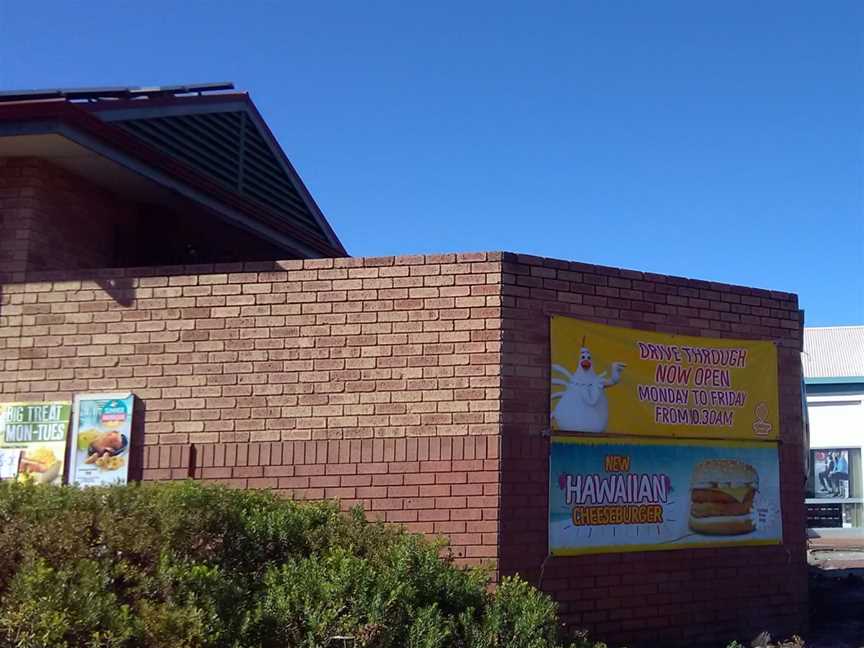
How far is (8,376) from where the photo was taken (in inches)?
358

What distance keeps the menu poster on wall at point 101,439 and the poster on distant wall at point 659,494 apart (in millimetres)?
3598

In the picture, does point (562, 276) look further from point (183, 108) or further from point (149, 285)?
point (183, 108)

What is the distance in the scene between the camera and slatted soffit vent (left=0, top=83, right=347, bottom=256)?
1109 cm

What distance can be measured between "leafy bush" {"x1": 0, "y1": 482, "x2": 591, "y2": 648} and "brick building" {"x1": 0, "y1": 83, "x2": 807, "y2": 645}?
1100mm

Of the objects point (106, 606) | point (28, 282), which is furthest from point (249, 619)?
point (28, 282)

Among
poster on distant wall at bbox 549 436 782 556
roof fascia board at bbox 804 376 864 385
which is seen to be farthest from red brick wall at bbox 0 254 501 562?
roof fascia board at bbox 804 376 864 385

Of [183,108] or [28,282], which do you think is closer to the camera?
[28,282]

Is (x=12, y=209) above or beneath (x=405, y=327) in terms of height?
above

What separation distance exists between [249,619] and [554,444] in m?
3.20

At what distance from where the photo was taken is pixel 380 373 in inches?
325

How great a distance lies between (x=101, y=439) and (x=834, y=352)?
29.1 metres

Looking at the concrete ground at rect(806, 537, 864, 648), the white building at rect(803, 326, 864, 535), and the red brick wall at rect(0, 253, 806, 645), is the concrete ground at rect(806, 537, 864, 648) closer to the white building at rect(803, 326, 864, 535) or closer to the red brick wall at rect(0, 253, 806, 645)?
the red brick wall at rect(0, 253, 806, 645)

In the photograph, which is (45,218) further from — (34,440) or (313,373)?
(313,373)

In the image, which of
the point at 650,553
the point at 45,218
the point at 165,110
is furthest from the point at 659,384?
the point at 165,110
